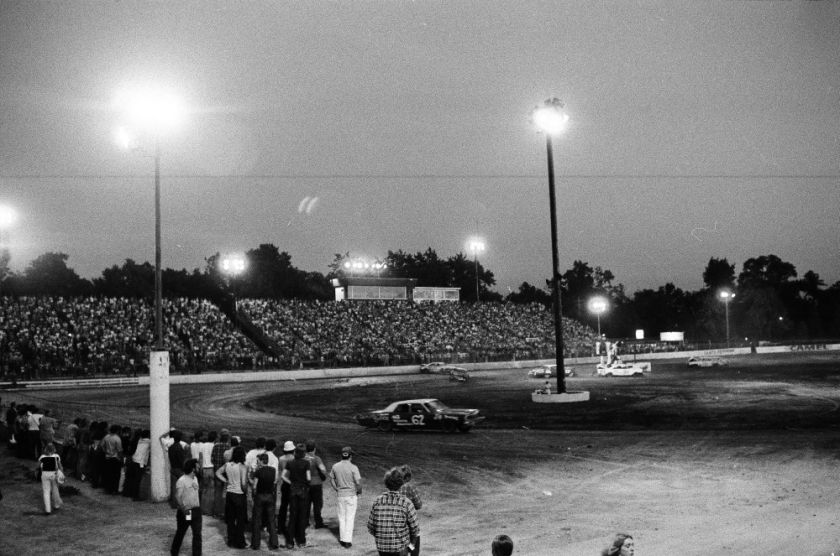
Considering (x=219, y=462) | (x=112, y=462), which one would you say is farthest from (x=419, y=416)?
(x=219, y=462)

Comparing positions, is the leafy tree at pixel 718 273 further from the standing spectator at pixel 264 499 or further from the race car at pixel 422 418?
the standing spectator at pixel 264 499

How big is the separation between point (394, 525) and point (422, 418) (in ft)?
61.0

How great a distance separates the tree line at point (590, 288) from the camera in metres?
117

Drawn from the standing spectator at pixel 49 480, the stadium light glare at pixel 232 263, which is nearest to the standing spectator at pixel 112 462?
the standing spectator at pixel 49 480

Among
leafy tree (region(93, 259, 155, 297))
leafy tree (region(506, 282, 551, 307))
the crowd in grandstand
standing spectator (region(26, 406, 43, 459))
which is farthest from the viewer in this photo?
leafy tree (region(506, 282, 551, 307))

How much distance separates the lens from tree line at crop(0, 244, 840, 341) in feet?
383

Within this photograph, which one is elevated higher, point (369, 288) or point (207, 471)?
point (369, 288)

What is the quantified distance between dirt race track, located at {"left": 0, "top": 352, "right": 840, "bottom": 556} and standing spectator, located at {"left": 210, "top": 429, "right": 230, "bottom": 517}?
2.04 ft

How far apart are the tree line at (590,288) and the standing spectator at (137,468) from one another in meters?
93.6

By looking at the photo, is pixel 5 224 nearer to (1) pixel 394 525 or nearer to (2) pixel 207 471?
(2) pixel 207 471

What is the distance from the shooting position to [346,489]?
11.3 m

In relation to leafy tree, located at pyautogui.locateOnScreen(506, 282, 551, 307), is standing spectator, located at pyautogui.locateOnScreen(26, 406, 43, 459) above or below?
below

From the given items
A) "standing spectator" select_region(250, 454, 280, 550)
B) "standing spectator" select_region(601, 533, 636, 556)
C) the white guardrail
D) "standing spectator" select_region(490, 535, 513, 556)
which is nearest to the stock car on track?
the white guardrail

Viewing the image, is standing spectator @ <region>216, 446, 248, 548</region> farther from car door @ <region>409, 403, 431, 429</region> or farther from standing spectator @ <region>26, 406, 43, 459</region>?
car door @ <region>409, 403, 431, 429</region>
